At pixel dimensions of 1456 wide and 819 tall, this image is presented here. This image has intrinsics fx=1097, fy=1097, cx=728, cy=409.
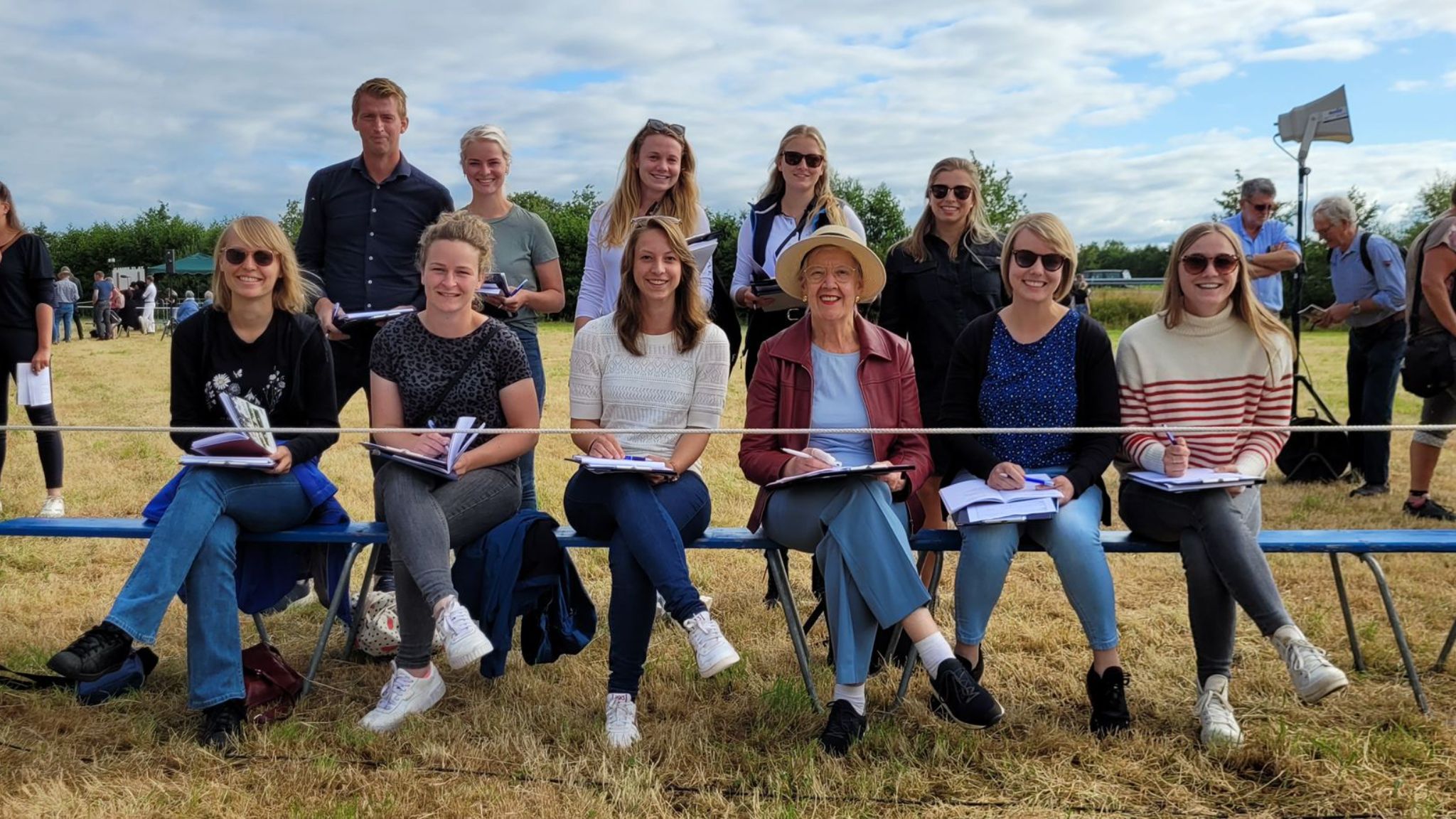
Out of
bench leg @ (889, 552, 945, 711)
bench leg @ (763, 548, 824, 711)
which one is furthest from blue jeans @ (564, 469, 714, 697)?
bench leg @ (889, 552, 945, 711)

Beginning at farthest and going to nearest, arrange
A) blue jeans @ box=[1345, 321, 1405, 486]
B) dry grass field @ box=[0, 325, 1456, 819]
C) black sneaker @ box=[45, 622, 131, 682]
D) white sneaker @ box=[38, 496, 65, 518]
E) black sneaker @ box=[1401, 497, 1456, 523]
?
blue jeans @ box=[1345, 321, 1405, 486] → black sneaker @ box=[1401, 497, 1456, 523] → white sneaker @ box=[38, 496, 65, 518] → black sneaker @ box=[45, 622, 131, 682] → dry grass field @ box=[0, 325, 1456, 819]

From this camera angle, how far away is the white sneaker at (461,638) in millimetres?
3162

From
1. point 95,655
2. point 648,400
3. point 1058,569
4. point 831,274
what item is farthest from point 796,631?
point 95,655

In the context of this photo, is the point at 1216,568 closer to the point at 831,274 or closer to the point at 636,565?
the point at 831,274

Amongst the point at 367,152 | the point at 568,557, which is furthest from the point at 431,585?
the point at 367,152

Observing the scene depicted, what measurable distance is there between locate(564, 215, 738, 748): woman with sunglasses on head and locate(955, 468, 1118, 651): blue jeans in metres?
0.87

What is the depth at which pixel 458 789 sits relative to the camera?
9.58 feet

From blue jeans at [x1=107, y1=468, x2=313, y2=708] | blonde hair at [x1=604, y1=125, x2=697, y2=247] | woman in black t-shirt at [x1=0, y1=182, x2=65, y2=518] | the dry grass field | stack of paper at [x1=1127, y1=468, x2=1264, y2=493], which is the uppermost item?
blonde hair at [x1=604, y1=125, x2=697, y2=247]

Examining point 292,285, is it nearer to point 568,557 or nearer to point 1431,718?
point 568,557

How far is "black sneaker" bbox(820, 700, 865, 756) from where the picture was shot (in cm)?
314

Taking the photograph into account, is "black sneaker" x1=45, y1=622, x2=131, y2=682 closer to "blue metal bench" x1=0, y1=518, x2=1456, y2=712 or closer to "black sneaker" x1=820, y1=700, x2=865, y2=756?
"blue metal bench" x1=0, y1=518, x2=1456, y2=712

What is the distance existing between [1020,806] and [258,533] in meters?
2.49

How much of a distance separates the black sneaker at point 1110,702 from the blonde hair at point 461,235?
7.90 ft

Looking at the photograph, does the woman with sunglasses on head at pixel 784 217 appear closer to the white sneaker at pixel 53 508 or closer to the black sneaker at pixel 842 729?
the black sneaker at pixel 842 729
